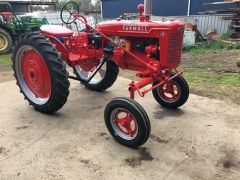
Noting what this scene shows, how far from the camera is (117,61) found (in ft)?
13.3

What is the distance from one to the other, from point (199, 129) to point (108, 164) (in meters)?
1.36

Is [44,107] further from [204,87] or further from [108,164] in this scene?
[204,87]

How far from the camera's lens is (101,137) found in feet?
11.5

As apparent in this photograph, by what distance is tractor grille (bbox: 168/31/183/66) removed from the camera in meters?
3.49

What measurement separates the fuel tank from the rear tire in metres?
6.62

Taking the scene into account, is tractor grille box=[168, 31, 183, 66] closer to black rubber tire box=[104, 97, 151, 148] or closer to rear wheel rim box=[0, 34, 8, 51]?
black rubber tire box=[104, 97, 151, 148]

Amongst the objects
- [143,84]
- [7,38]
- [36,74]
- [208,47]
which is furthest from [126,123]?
[7,38]

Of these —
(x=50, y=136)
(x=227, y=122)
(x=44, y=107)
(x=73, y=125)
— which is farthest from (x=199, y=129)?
(x=44, y=107)

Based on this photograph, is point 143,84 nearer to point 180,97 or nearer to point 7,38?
point 180,97

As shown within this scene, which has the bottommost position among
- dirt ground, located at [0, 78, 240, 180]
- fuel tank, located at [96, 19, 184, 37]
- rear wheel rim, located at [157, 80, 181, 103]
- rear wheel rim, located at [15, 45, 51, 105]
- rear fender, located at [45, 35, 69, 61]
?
dirt ground, located at [0, 78, 240, 180]

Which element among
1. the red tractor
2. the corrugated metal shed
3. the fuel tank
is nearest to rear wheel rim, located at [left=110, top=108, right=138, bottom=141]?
the red tractor

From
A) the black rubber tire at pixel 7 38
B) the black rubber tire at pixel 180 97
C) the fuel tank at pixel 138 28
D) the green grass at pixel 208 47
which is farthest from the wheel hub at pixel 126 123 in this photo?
the black rubber tire at pixel 7 38

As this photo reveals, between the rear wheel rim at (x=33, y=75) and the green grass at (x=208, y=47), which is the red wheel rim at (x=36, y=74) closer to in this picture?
the rear wheel rim at (x=33, y=75)

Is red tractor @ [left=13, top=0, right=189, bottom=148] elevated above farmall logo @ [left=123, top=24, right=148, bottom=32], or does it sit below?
below
